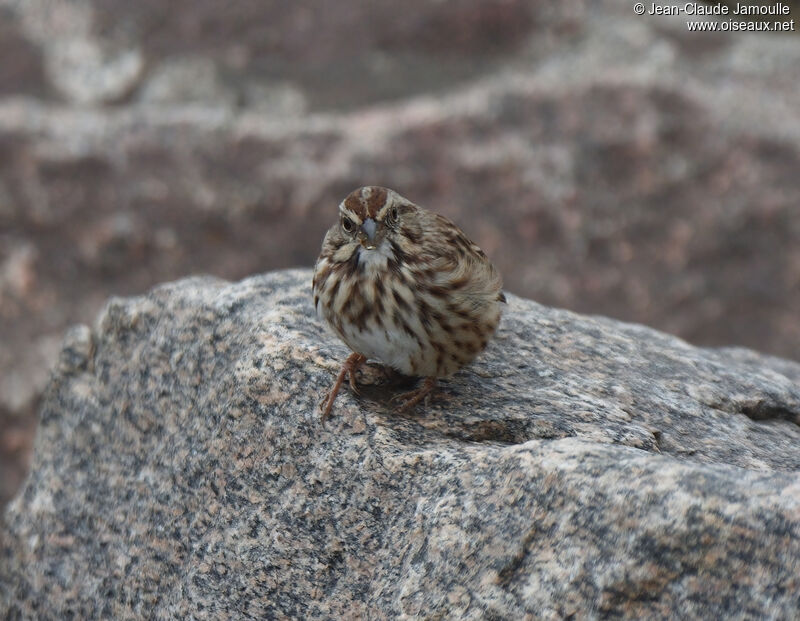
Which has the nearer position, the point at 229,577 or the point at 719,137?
the point at 229,577

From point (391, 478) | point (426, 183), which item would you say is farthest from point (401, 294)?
point (426, 183)

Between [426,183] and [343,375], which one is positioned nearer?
[343,375]

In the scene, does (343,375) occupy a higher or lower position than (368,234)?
lower

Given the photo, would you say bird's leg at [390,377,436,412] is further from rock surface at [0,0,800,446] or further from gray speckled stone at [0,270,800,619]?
rock surface at [0,0,800,446]

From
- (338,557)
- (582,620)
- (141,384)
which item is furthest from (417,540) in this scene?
(141,384)

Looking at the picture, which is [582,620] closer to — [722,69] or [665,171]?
[665,171]

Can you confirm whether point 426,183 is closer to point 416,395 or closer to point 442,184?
point 442,184
